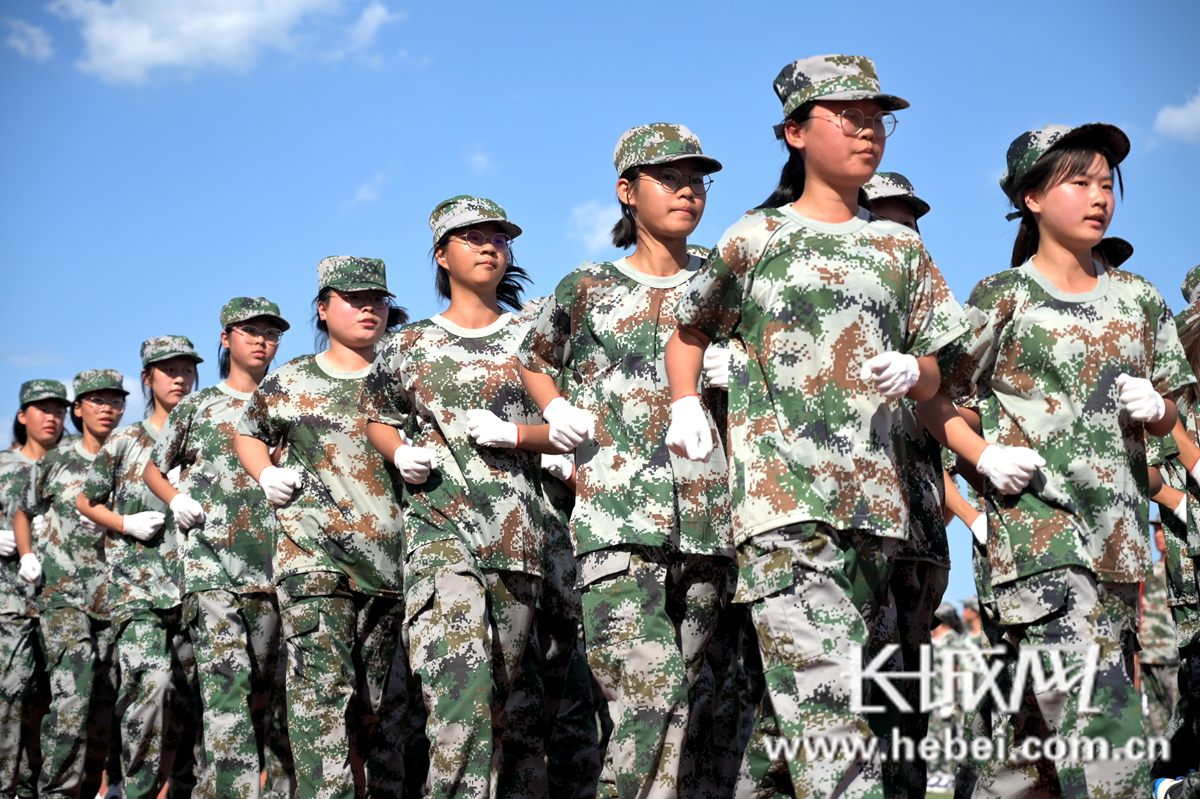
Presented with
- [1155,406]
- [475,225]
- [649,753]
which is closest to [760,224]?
[1155,406]

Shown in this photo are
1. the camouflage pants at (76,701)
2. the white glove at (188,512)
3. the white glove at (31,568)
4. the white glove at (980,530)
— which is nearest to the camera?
the white glove at (980,530)

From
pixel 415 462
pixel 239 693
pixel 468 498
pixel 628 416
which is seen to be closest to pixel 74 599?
pixel 239 693

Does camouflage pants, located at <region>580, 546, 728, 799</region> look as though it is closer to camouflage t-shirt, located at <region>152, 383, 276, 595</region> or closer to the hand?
camouflage t-shirt, located at <region>152, 383, 276, 595</region>

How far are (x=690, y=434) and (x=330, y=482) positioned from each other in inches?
130

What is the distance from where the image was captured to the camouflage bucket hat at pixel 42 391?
13500mm

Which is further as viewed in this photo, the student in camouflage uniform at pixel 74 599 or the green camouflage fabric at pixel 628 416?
the student in camouflage uniform at pixel 74 599

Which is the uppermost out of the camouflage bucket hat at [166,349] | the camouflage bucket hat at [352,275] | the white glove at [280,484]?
the camouflage bucket hat at [166,349]

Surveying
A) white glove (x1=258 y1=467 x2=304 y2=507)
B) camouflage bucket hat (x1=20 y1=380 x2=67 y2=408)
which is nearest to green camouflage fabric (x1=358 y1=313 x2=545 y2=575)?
white glove (x1=258 y1=467 x2=304 y2=507)

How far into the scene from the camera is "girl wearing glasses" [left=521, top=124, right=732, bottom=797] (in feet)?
17.7

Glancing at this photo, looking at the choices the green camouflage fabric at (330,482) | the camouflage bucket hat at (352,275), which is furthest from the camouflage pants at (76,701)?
the camouflage bucket hat at (352,275)

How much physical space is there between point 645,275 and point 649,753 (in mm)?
2079

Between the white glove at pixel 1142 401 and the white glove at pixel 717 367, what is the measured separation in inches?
60.0

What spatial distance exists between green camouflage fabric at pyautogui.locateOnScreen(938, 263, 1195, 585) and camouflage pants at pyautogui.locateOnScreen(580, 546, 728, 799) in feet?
3.97

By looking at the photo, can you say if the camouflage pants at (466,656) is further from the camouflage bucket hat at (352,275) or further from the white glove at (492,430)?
the camouflage bucket hat at (352,275)
